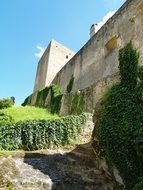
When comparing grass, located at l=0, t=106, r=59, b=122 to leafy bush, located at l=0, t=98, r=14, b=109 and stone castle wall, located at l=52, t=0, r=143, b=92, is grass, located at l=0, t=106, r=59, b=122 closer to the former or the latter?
leafy bush, located at l=0, t=98, r=14, b=109

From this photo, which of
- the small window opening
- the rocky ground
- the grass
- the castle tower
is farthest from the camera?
the castle tower

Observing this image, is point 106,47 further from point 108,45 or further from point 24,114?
point 24,114

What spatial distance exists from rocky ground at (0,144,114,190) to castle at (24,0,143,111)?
423 cm

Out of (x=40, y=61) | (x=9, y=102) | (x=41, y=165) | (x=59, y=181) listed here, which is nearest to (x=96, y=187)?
(x=59, y=181)

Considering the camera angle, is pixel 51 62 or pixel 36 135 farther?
pixel 51 62

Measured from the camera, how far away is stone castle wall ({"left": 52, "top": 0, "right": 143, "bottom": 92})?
1645cm

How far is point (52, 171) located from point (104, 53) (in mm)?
11231

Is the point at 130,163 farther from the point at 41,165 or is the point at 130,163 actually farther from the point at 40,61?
the point at 40,61

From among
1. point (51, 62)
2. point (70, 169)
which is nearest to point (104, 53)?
point (70, 169)

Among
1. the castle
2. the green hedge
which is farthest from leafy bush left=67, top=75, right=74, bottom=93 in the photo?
the green hedge

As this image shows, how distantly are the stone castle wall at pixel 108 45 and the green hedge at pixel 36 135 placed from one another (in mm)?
3795

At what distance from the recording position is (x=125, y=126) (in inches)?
350

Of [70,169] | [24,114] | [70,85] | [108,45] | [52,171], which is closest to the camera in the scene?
[52,171]

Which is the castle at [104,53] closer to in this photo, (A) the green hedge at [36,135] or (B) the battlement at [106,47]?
(B) the battlement at [106,47]
